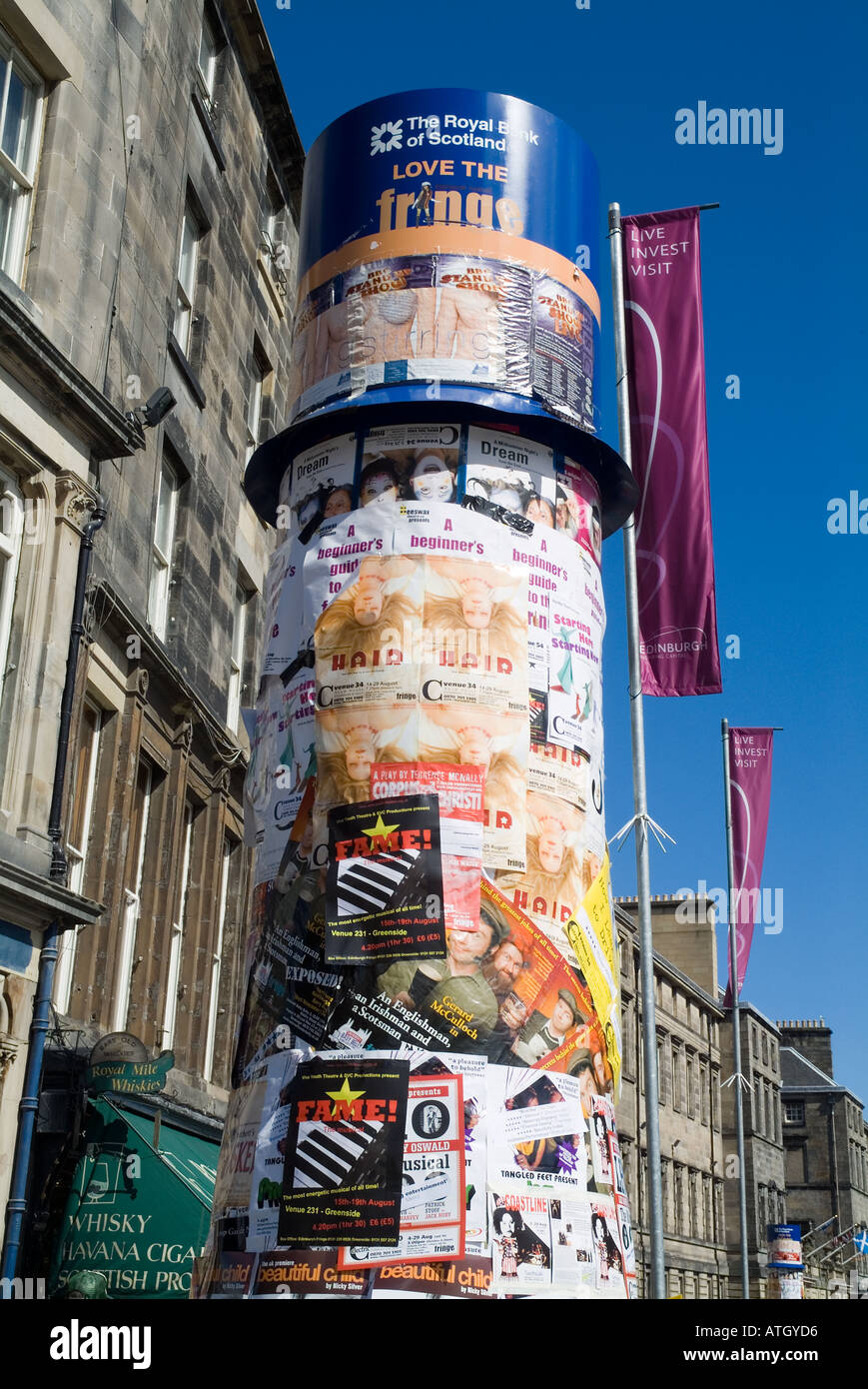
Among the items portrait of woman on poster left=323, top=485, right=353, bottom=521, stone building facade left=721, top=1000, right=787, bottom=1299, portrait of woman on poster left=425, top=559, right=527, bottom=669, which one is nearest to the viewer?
portrait of woman on poster left=425, top=559, right=527, bottom=669

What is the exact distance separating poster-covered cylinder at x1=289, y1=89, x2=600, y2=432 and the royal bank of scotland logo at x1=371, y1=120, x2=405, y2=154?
11 millimetres

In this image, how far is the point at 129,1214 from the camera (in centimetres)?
1473

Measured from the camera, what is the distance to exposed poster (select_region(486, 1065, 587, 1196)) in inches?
339

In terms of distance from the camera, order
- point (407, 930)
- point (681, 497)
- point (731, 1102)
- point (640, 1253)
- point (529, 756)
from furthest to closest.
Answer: point (731, 1102) < point (640, 1253) < point (681, 497) < point (529, 756) < point (407, 930)

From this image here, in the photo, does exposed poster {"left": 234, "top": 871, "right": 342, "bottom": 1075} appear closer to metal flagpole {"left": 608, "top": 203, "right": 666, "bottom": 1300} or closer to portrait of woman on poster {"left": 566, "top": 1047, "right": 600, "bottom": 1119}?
portrait of woman on poster {"left": 566, "top": 1047, "right": 600, "bottom": 1119}

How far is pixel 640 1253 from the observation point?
53.3 meters

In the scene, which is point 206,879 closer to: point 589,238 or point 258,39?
point 589,238

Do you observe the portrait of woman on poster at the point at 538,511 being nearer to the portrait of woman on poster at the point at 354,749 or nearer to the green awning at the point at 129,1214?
the portrait of woman on poster at the point at 354,749

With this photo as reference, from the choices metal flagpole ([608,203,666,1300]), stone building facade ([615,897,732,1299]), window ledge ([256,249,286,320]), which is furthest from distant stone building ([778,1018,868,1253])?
metal flagpole ([608,203,666,1300])

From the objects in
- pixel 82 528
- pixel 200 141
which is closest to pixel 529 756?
pixel 82 528

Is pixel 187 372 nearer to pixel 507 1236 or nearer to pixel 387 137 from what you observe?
pixel 387 137

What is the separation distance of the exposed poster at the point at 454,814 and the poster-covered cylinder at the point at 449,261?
8.98 ft

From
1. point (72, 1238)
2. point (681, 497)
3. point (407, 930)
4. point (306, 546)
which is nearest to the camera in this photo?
point (407, 930)
